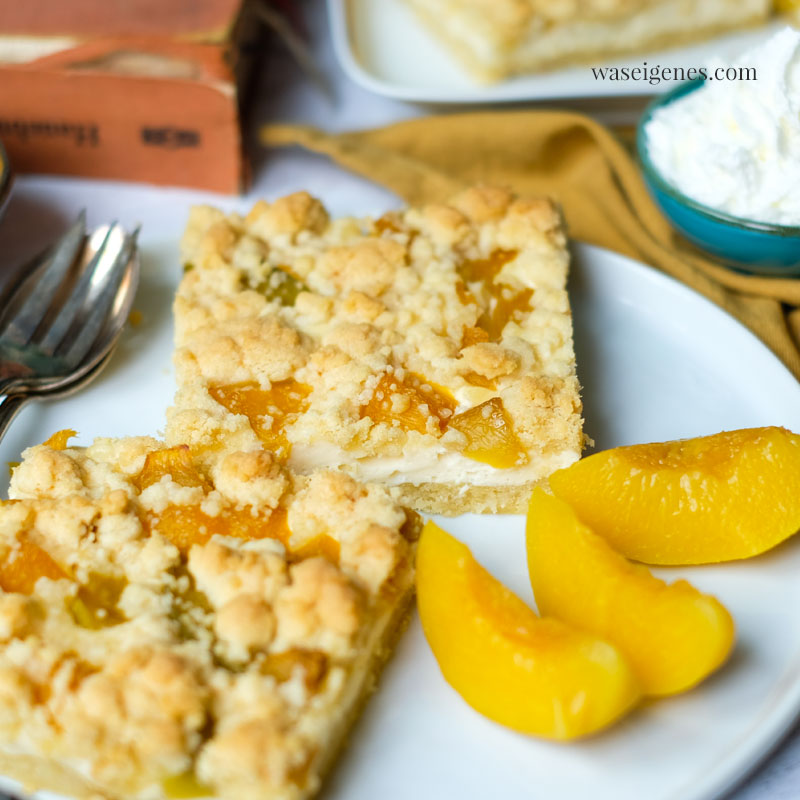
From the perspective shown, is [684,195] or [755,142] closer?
[755,142]

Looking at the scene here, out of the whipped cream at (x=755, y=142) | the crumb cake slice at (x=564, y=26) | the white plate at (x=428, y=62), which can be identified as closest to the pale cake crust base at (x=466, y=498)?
the whipped cream at (x=755, y=142)

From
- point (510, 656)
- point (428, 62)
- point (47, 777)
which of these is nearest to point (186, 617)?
point (47, 777)

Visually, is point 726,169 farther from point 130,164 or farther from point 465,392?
point 130,164

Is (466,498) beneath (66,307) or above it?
Result: beneath

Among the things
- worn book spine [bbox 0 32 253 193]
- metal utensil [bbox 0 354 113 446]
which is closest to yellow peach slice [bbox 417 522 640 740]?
metal utensil [bbox 0 354 113 446]

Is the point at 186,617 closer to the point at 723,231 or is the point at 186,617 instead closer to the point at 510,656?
the point at 510,656

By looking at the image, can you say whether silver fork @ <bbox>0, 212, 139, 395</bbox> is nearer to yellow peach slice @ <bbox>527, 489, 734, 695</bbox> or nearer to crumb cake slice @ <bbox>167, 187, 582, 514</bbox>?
crumb cake slice @ <bbox>167, 187, 582, 514</bbox>

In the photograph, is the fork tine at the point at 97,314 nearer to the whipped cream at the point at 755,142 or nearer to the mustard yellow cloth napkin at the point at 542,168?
the mustard yellow cloth napkin at the point at 542,168
